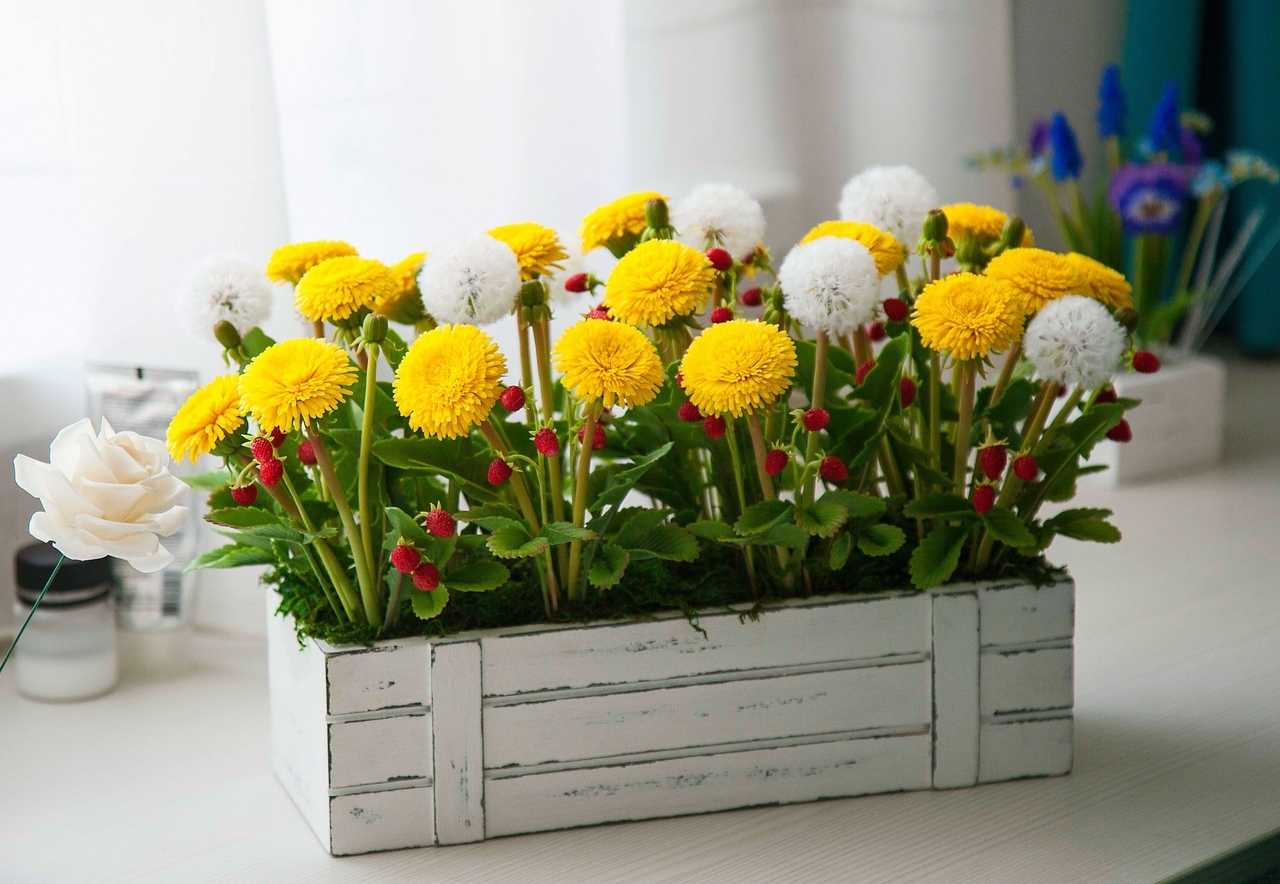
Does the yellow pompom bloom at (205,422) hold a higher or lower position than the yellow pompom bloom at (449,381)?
lower

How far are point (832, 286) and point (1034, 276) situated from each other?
9cm

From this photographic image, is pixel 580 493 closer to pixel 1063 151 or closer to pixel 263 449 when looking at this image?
pixel 263 449

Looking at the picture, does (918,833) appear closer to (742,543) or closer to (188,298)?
(742,543)

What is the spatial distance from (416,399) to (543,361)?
0.09 m

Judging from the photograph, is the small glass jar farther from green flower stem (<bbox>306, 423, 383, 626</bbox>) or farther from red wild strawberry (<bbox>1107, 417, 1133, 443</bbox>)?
red wild strawberry (<bbox>1107, 417, 1133, 443</bbox>)

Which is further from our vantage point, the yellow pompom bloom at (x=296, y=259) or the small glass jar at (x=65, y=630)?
the small glass jar at (x=65, y=630)

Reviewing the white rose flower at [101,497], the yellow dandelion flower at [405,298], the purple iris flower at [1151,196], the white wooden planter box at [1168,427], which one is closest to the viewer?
the white rose flower at [101,497]

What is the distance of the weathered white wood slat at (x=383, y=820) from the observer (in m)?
0.58

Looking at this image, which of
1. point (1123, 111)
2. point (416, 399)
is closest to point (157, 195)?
point (416, 399)

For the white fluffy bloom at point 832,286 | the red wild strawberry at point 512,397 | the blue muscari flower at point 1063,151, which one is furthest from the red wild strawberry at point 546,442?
the blue muscari flower at point 1063,151

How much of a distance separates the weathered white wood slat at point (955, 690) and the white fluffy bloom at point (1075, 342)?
0.12 metres

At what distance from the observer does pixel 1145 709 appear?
2.35 ft

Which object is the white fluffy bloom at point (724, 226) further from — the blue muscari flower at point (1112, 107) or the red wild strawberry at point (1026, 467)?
the blue muscari flower at point (1112, 107)

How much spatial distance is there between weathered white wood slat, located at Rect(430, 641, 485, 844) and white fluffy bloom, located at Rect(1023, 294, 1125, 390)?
0.88 feet
